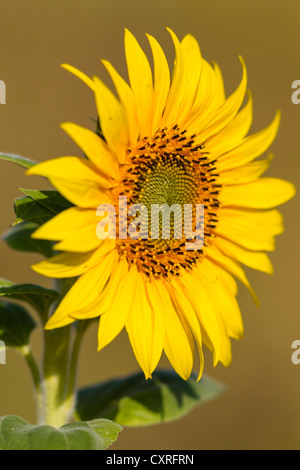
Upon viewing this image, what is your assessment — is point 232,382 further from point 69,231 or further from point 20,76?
point 69,231

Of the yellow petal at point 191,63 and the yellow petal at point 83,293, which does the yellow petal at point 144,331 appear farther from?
the yellow petal at point 191,63

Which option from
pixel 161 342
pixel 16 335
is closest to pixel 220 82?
pixel 161 342

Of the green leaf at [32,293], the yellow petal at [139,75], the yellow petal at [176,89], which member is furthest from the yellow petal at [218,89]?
the green leaf at [32,293]

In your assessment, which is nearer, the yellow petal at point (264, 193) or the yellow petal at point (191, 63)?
the yellow petal at point (191, 63)

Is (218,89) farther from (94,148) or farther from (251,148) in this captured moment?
(94,148)

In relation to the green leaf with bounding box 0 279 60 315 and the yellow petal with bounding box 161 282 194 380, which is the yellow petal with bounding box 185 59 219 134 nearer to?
the yellow petal with bounding box 161 282 194 380

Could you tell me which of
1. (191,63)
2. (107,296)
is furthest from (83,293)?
(191,63)
